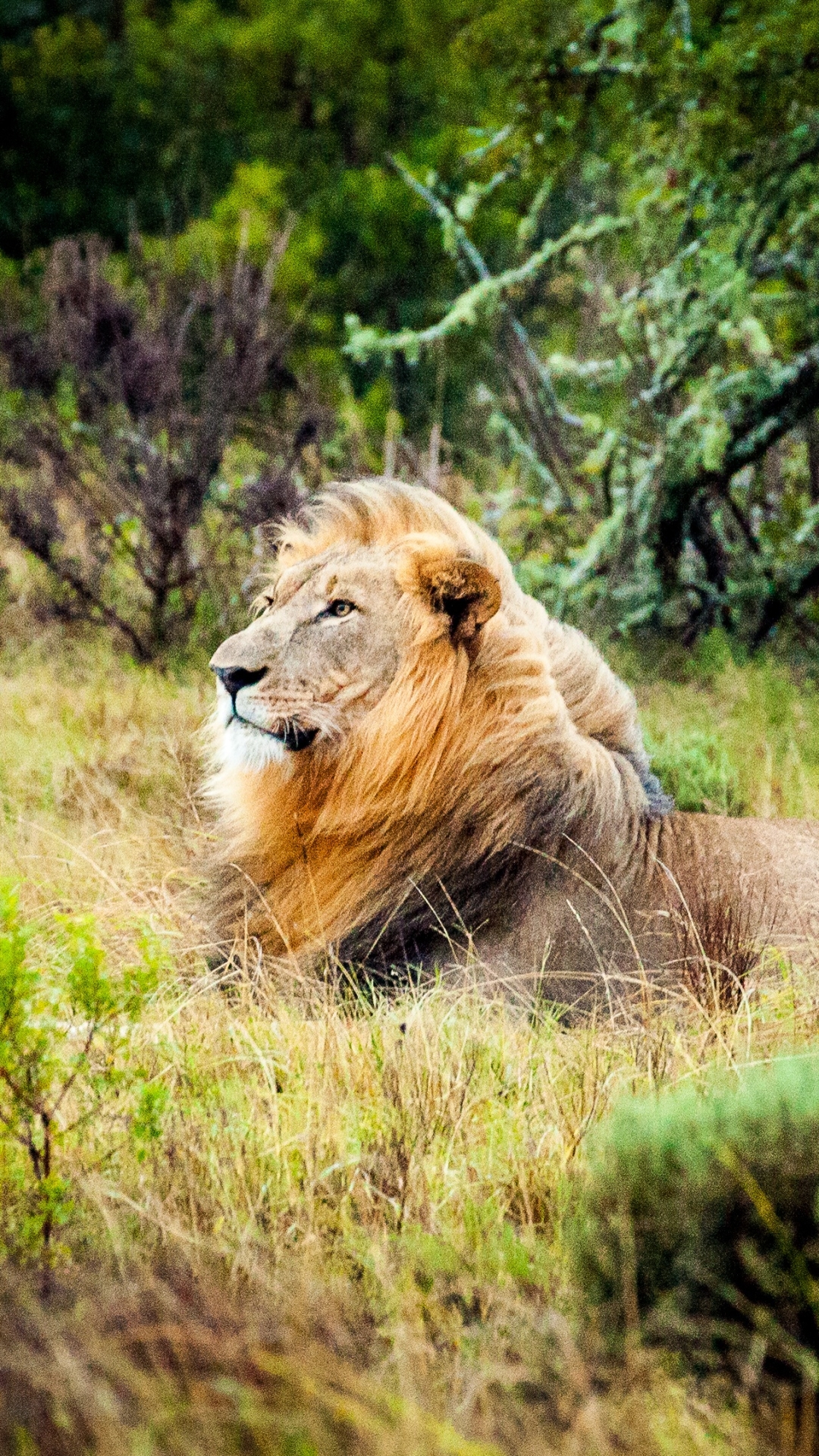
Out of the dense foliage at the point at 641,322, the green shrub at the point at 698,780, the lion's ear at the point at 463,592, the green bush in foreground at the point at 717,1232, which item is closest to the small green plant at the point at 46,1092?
the green bush in foreground at the point at 717,1232

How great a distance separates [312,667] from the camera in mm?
3582

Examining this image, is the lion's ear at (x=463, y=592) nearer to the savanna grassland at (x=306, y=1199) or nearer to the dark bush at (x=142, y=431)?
the savanna grassland at (x=306, y=1199)

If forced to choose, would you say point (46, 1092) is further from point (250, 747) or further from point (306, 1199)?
point (250, 747)

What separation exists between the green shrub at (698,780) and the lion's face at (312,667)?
1809 millimetres

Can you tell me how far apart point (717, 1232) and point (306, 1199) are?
83 cm

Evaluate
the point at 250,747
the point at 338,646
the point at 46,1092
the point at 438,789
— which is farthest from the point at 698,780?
the point at 46,1092

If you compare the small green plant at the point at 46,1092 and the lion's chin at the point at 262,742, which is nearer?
the small green plant at the point at 46,1092

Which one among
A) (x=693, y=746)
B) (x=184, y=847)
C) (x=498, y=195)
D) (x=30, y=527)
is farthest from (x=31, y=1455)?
(x=498, y=195)

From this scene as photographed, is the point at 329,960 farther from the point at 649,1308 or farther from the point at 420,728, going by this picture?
the point at 649,1308

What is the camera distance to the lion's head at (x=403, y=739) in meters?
3.56

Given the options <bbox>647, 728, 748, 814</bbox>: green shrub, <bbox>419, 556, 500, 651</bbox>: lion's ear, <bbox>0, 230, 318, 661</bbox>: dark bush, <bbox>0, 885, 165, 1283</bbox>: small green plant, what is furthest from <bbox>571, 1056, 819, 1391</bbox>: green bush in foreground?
<bbox>0, 230, 318, 661</bbox>: dark bush

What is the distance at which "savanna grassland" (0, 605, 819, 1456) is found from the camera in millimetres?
1766

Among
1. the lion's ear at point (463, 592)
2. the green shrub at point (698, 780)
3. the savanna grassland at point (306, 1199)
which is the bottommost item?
the green shrub at point (698, 780)

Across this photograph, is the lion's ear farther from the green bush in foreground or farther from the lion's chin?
the green bush in foreground
